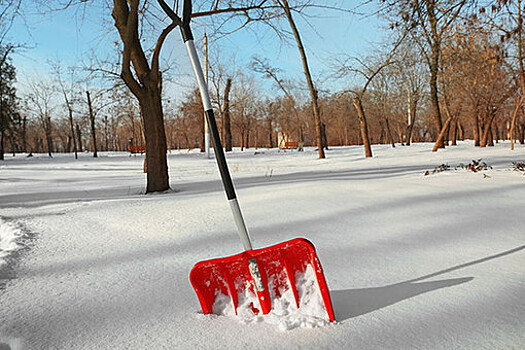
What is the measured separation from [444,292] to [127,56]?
209 inches

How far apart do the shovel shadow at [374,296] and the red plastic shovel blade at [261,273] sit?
0.64 feet

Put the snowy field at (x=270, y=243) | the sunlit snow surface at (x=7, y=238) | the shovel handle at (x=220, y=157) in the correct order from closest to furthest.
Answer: the snowy field at (x=270, y=243) → the shovel handle at (x=220, y=157) → the sunlit snow surface at (x=7, y=238)

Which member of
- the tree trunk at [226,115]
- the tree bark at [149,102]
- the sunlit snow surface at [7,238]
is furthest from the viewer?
the tree trunk at [226,115]

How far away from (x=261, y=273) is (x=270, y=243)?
1.29 m

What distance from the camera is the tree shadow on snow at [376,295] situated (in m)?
1.60

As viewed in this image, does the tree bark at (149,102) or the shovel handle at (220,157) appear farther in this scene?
the tree bark at (149,102)

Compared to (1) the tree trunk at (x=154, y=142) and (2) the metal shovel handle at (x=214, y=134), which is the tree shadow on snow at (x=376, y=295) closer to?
(2) the metal shovel handle at (x=214, y=134)

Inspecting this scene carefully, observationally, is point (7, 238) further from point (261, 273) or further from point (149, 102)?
point (149, 102)

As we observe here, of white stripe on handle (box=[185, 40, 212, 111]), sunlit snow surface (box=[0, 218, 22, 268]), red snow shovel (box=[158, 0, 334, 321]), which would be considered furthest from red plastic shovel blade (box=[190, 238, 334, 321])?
sunlit snow surface (box=[0, 218, 22, 268])

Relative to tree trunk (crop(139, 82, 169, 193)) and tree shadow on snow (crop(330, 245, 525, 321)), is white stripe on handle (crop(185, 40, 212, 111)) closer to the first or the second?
tree shadow on snow (crop(330, 245, 525, 321))

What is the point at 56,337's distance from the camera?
4.69 feet

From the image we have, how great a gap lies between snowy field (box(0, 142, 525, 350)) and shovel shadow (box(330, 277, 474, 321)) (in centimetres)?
1

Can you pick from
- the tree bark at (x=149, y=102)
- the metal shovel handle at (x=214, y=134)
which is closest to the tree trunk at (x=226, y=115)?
the tree bark at (x=149, y=102)

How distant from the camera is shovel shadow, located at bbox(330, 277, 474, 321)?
160 cm
